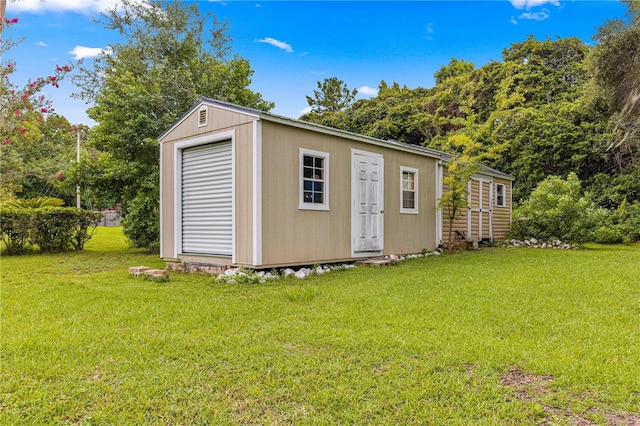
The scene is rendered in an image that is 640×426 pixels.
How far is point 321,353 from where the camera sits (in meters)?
2.91

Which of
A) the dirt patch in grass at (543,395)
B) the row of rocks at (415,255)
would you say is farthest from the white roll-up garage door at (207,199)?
the dirt patch in grass at (543,395)

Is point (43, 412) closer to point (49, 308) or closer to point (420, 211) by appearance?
point (49, 308)

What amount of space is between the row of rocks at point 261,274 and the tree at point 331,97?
25.7 metres

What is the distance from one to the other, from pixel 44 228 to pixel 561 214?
45.2 feet

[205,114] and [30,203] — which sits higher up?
[205,114]

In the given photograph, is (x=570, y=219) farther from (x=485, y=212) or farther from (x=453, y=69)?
(x=453, y=69)

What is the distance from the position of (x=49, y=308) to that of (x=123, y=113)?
7.26 m

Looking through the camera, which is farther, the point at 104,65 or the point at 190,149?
the point at 104,65

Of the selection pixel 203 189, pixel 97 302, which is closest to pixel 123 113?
pixel 203 189

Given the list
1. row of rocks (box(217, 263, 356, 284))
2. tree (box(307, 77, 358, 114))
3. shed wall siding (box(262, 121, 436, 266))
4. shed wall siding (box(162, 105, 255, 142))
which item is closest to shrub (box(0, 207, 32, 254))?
shed wall siding (box(162, 105, 255, 142))

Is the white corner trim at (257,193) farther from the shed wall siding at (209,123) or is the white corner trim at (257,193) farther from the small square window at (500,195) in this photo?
the small square window at (500,195)

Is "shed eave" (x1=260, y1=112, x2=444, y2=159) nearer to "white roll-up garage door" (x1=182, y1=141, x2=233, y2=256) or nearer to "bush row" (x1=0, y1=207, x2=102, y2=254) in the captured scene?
"white roll-up garage door" (x1=182, y1=141, x2=233, y2=256)

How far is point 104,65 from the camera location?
1257 cm

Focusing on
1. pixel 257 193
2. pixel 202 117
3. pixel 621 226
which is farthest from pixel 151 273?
pixel 621 226
